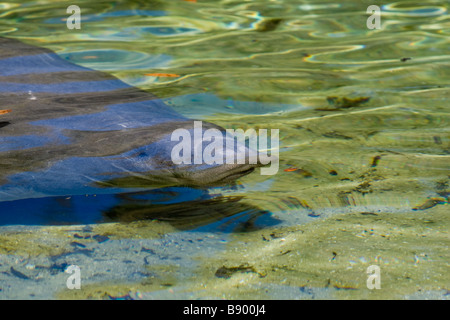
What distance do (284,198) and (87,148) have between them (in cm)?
105

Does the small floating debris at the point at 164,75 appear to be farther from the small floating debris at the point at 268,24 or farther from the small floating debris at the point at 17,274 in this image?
the small floating debris at the point at 17,274

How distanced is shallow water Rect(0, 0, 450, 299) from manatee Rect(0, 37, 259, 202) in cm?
8

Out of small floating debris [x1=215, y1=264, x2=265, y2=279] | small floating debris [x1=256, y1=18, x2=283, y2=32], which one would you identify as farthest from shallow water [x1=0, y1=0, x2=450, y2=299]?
small floating debris [x1=256, y1=18, x2=283, y2=32]

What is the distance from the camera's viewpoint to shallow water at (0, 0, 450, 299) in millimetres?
1908

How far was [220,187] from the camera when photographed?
8.59ft

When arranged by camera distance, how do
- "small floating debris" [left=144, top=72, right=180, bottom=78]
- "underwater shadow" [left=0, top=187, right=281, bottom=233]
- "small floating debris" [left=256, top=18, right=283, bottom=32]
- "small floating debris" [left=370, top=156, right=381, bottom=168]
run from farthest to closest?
"small floating debris" [left=256, top=18, right=283, bottom=32]
"small floating debris" [left=144, top=72, right=180, bottom=78]
"small floating debris" [left=370, top=156, right=381, bottom=168]
"underwater shadow" [left=0, top=187, right=281, bottom=233]

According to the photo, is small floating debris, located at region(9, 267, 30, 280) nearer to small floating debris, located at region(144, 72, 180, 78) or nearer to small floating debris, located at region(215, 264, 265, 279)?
small floating debris, located at region(215, 264, 265, 279)

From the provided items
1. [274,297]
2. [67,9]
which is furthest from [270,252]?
[67,9]

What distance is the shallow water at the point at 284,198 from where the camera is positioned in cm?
191

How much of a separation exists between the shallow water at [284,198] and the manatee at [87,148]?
82mm

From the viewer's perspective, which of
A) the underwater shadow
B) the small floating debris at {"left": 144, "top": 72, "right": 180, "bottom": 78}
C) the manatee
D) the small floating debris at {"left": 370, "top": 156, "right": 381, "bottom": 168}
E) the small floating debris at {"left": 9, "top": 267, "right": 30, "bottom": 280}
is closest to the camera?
the small floating debris at {"left": 9, "top": 267, "right": 30, "bottom": 280}

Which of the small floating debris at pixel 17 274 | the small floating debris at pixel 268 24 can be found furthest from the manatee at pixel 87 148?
the small floating debris at pixel 268 24
